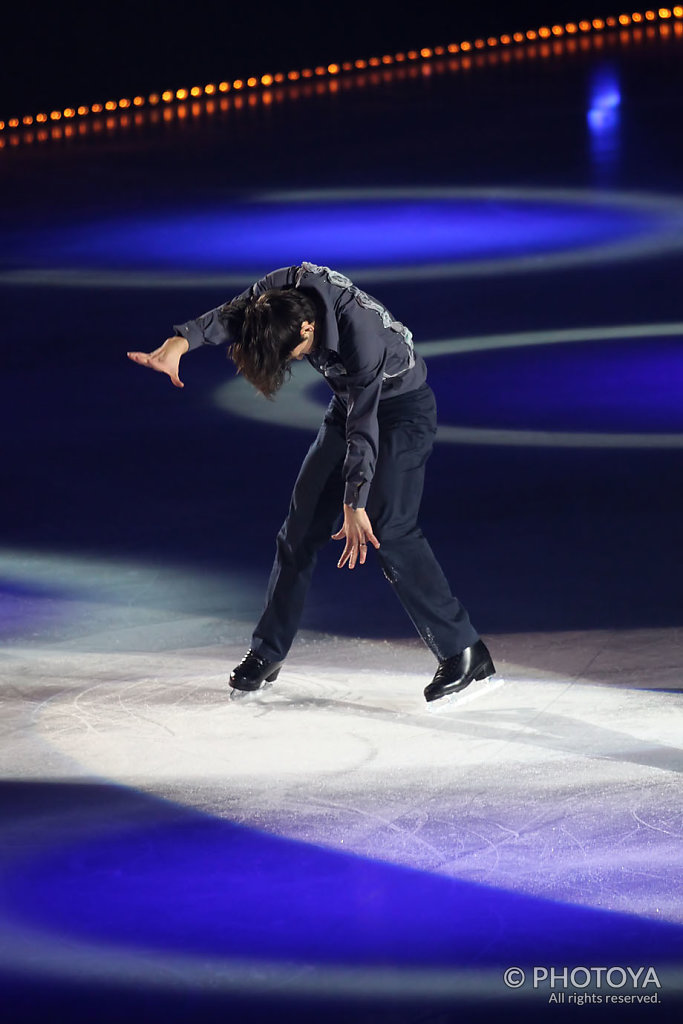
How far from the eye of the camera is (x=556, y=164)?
1523 cm

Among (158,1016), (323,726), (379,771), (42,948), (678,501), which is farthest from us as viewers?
(678,501)

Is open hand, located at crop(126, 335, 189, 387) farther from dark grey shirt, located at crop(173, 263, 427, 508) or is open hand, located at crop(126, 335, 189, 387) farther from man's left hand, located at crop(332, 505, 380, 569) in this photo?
man's left hand, located at crop(332, 505, 380, 569)

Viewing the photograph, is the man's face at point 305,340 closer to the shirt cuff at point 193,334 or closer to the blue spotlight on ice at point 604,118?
the shirt cuff at point 193,334

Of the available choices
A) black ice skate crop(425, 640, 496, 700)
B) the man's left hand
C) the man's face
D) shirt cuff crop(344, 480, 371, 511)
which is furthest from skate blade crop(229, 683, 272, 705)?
the man's face

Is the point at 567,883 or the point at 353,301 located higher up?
the point at 353,301

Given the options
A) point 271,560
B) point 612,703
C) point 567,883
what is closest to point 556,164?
point 271,560

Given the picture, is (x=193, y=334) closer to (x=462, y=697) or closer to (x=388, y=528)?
(x=388, y=528)

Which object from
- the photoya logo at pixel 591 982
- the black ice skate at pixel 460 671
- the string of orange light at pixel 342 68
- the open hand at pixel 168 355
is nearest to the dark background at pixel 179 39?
the string of orange light at pixel 342 68

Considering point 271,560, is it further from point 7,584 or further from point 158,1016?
point 158,1016

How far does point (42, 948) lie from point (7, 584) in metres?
2.82

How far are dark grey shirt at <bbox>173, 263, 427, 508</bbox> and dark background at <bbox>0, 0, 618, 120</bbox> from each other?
53.8 feet

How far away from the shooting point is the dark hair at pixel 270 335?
439 cm

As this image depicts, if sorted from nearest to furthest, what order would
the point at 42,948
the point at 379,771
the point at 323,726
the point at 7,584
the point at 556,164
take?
the point at 42,948 → the point at 379,771 → the point at 323,726 → the point at 7,584 → the point at 556,164

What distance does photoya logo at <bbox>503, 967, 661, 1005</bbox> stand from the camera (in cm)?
331
